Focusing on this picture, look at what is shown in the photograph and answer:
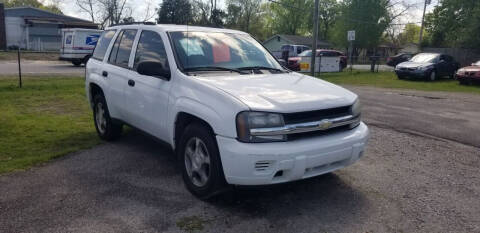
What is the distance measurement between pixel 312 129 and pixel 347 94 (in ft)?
2.80

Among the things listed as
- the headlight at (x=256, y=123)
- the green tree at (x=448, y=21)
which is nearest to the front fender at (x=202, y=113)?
the headlight at (x=256, y=123)

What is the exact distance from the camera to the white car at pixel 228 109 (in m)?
3.39

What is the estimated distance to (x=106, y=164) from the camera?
5.10m

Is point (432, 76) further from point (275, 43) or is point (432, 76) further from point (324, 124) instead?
point (275, 43)

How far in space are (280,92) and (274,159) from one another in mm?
785

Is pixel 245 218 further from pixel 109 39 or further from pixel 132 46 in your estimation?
pixel 109 39

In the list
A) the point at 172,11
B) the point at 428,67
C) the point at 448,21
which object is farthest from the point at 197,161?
the point at 448,21

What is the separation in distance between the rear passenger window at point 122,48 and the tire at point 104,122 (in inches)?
27.2

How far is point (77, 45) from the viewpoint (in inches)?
897

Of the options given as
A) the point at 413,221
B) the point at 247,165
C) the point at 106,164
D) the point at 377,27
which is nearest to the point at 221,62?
Result: the point at 247,165

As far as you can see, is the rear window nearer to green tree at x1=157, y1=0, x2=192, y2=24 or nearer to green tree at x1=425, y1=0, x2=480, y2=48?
green tree at x1=157, y1=0, x2=192, y2=24

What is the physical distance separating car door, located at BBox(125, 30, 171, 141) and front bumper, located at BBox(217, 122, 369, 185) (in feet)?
3.85

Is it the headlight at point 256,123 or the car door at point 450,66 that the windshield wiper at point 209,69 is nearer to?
the headlight at point 256,123

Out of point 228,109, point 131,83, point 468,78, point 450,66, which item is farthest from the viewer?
point 450,66
